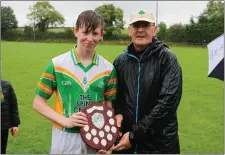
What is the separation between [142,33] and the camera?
236 centimetres

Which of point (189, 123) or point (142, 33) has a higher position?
point (142, 33)

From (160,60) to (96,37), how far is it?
0.47 metres

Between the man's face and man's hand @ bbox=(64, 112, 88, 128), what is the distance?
629mm

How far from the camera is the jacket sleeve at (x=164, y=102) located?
2266mm

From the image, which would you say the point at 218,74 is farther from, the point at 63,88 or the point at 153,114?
the point at 63,88

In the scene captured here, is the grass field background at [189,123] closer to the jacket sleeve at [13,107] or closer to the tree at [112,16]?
the jacket sleeve at [13,107]

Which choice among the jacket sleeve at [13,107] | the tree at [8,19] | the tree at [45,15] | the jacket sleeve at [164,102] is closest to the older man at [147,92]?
the jacket sleeve at [164,102]

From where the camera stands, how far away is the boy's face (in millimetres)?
2166

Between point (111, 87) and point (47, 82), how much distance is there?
1.41 feet

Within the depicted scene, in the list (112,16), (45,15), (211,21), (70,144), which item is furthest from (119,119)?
(45,15)

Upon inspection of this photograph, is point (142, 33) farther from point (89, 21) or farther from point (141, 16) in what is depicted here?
point (89, 21)

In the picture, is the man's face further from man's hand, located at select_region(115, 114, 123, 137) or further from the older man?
man's hand, located at select_region(115, 114, 123, 137)

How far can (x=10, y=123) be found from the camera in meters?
3.33

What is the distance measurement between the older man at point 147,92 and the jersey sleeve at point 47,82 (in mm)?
480
